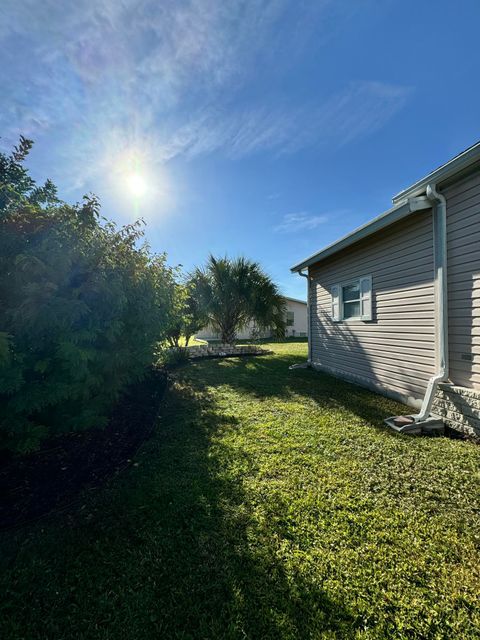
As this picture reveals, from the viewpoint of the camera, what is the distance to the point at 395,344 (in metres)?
4.99

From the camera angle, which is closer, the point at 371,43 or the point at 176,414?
the point at 176,414

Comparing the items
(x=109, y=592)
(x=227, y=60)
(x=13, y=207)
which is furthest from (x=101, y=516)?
(x=227, y=60)

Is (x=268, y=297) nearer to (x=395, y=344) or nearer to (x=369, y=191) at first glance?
(x=369, y=191)

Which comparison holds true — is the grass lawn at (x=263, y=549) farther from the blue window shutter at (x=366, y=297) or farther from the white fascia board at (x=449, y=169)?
the white fascia board at (x=449, y=169)

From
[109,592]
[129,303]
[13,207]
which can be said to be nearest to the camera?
[109,592]

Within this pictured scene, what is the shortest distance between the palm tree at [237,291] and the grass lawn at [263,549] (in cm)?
868

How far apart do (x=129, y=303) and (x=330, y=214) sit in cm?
901

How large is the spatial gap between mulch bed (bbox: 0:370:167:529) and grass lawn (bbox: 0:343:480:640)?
171 mm

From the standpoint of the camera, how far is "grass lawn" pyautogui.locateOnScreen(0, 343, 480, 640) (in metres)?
1.32

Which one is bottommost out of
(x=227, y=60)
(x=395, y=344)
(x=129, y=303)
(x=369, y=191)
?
(x=395, y=344)

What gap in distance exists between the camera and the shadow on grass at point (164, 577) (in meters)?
1.30

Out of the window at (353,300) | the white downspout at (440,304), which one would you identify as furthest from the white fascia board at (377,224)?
the window at (353,300)

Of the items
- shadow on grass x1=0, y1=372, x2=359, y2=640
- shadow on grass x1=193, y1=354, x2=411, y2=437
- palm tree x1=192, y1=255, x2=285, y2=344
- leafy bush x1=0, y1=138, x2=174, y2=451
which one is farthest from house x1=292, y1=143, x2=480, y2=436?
palm tree x1=192, y1=255, x2=285, y2=344

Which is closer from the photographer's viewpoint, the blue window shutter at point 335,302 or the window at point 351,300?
the window at point 351,300
